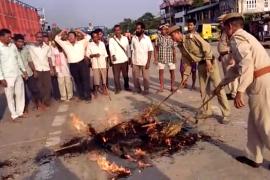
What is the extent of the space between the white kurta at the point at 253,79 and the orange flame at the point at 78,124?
3515mm

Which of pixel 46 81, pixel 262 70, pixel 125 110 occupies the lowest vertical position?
→ pixel 125 110

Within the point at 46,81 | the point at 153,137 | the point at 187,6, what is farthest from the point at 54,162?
the point at 187,6

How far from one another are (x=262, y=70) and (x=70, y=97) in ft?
23.4

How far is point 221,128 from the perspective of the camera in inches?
262

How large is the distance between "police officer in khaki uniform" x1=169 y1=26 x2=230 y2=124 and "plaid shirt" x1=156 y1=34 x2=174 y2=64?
10.5ft

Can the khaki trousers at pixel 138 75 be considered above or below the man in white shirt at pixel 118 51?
below

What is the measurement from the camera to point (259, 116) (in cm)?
460

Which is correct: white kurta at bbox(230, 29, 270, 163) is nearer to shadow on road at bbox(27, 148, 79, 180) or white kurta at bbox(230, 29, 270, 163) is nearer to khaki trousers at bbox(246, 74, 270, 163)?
khaki trousers at bbox(246, 74, 270, 163)

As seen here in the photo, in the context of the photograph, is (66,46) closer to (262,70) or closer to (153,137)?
(153,137)

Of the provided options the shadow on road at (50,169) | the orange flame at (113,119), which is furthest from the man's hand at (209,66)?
the shadow on road at (50,169)

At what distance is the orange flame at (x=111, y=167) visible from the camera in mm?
5051

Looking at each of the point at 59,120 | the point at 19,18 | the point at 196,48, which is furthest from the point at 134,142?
the point at 19,18

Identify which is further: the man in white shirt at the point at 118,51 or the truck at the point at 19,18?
the truck at the point at 19,18

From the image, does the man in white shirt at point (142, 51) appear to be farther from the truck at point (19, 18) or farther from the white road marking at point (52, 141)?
the truck at point (19, 18)
